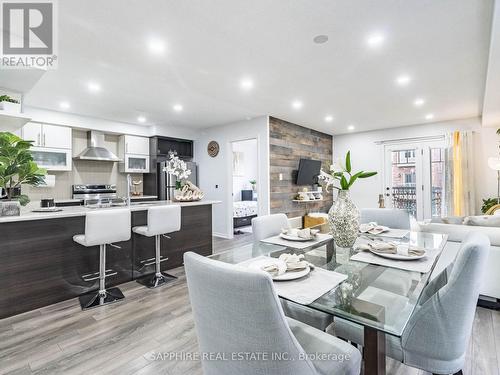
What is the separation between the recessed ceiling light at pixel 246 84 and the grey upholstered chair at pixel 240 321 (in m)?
2.97

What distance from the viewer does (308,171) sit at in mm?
6199

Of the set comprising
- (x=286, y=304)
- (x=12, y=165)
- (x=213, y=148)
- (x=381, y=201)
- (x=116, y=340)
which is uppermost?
(x=213, y=148)

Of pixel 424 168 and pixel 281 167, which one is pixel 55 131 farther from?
pixel 424 168

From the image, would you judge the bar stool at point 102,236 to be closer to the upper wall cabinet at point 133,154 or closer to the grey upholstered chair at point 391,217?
the grey upholstered chair at point 391,217

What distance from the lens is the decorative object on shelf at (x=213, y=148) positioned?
19.9 ft

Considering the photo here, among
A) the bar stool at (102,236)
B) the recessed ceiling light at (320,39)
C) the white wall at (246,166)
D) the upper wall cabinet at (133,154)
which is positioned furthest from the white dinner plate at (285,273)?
the white wall at (246,166)

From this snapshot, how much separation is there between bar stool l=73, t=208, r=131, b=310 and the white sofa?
2.98 metres

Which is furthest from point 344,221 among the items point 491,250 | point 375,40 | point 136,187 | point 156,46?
point 136,187

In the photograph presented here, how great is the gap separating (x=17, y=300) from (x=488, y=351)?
12.8ft

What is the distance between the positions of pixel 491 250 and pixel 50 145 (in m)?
6.46

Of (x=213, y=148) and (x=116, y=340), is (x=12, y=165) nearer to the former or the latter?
(x=116, y=340)

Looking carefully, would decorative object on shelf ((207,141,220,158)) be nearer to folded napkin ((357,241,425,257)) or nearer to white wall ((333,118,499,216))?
white wall ((333,118,499,216))

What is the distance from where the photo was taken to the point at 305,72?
316 cm

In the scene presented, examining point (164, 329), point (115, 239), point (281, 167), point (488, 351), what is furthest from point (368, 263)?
point (281, 167)
